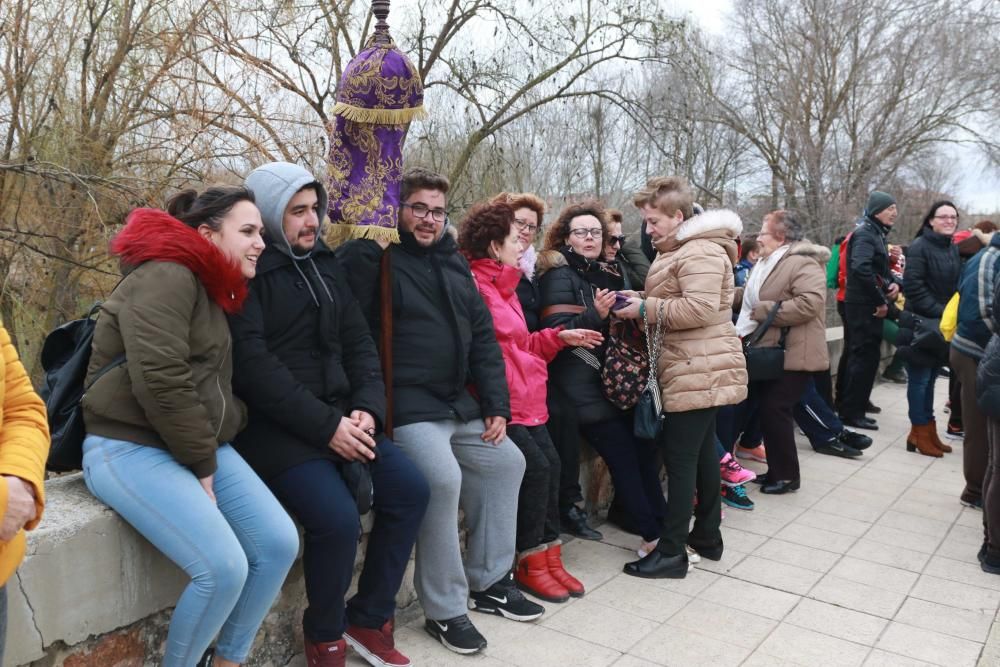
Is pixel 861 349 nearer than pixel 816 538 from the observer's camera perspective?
No

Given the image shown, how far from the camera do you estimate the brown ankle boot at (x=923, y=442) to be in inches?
277

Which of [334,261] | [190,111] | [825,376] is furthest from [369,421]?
[825,376]

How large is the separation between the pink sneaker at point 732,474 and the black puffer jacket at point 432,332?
2.33 m

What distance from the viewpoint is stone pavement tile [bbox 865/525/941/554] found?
4946 millimetres

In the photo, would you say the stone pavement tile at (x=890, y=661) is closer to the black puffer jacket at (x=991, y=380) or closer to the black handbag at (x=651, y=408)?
the black handbag at (x=651, y=408)

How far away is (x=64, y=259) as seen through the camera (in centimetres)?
611

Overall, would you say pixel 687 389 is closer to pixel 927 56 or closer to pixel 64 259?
pixel 64 259

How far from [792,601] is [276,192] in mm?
2917

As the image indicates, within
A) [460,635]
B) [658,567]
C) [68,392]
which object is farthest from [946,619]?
[68,392]

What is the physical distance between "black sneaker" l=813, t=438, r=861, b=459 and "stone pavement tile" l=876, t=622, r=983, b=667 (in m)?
3.11

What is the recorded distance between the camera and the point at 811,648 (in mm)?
3617

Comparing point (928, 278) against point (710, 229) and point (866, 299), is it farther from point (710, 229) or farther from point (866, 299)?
point (710, 229)

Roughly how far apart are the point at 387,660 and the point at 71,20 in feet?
18.9

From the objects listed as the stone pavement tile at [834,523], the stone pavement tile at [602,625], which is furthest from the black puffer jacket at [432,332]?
the stone pavement tile at [834,523]
